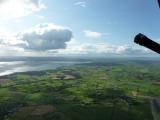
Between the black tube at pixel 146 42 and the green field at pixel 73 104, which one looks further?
the green field at pixel 73 104

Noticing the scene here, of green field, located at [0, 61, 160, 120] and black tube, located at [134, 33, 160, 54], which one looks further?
green field, located at [0, 61, 160, 120]

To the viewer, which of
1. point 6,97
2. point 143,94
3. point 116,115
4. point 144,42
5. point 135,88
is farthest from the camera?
point 135,88

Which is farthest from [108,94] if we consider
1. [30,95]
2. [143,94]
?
[30,95]

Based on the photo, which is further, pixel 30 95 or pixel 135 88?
pixel 135 88

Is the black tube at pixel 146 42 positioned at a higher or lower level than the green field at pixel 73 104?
higher

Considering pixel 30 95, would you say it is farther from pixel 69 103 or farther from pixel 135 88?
pixel 135 88

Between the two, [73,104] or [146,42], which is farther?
[73,104]

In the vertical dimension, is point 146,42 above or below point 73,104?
above

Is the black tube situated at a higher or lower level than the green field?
higher
